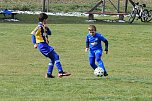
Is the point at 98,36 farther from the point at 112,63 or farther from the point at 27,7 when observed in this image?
the point at 27,7

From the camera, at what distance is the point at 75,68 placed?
64.6ft

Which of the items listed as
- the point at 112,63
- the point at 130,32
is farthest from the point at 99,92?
the point at 130,32

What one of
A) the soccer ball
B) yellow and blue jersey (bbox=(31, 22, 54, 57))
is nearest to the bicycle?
the soccer ball

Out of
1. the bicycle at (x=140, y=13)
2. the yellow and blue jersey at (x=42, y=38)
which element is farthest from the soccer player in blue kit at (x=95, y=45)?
the bicycle at (x=140, y=13)

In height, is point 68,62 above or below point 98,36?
below

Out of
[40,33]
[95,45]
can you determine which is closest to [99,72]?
Answer: [95,45]

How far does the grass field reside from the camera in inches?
443

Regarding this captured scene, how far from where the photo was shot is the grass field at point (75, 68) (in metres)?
11.3

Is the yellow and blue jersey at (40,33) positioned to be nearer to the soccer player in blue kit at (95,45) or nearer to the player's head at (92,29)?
the player's head at (92,29)

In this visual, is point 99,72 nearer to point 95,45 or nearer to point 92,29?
point 95,45

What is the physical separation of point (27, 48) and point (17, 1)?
43802mm

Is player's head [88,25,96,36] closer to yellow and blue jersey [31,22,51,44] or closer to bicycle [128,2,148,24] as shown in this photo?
yellow and blue jersey [31,22,51,44]

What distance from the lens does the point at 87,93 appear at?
37.3 feet

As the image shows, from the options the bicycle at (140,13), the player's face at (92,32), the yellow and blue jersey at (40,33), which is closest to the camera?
Result: the yellow and blue jersey at (40,33)
